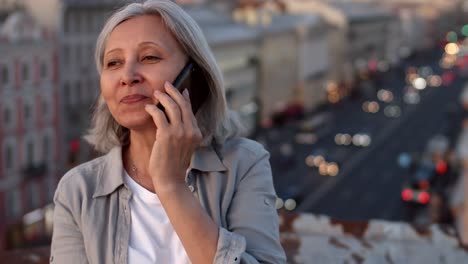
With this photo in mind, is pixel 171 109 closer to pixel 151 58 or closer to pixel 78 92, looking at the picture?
pixel 151 58

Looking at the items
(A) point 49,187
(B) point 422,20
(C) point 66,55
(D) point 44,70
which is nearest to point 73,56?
(C) point 66,55

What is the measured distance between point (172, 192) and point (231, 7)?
46.6m

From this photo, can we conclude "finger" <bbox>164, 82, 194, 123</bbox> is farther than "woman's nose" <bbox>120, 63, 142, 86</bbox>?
No

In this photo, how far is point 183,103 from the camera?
2.15 metres

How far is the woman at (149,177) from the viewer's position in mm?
2244

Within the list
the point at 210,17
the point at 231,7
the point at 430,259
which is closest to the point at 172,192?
the point at 430,259

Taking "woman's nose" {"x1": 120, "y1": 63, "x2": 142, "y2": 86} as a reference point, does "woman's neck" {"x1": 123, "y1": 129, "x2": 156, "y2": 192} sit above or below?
below

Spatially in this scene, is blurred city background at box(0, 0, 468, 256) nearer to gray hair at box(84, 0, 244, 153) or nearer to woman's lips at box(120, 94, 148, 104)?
gray hair at box(84, 0, 244, 153)

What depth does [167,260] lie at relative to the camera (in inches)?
88.4

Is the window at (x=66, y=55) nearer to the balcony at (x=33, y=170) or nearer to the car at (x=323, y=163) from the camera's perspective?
the balcony at (x=33, y=170)

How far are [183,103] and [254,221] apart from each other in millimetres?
347

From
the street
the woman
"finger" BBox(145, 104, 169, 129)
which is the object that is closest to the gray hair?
the woman

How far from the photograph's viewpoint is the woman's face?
227 cm

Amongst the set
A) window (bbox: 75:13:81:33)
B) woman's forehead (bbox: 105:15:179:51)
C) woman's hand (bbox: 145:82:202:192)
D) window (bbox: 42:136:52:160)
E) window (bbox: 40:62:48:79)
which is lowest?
window (bbox: 42:136:52:160)
